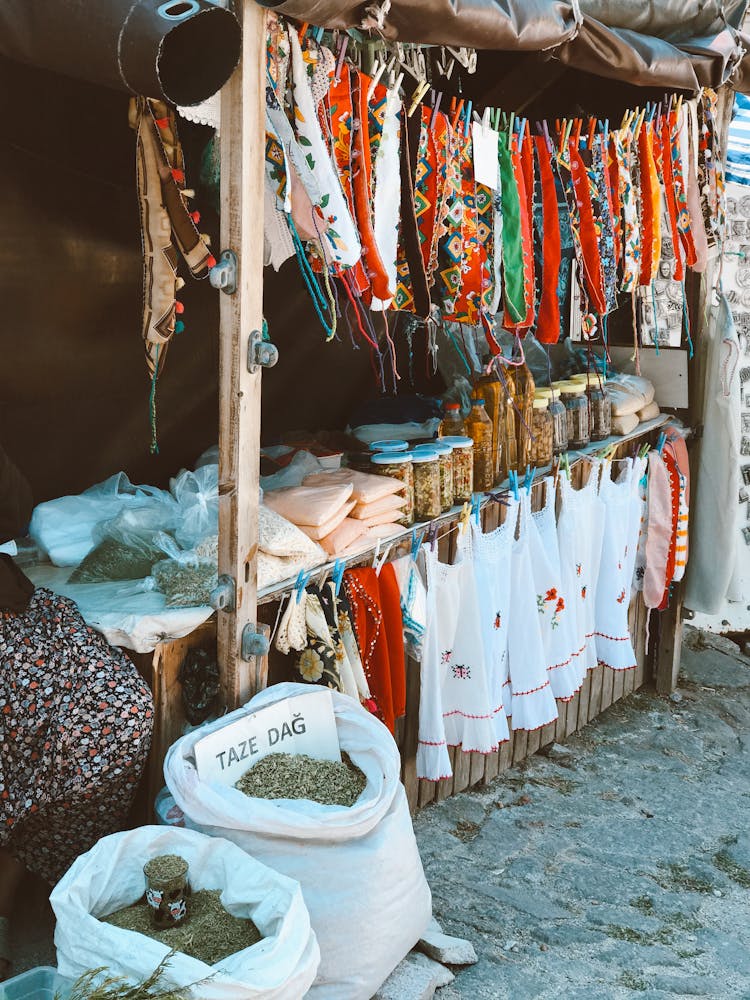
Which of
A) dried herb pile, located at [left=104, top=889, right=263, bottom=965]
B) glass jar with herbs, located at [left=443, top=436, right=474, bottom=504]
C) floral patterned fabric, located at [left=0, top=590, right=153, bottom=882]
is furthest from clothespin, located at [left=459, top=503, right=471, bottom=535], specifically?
dried herb pile, located at [left=104, top=889, right=263, bottom=965]

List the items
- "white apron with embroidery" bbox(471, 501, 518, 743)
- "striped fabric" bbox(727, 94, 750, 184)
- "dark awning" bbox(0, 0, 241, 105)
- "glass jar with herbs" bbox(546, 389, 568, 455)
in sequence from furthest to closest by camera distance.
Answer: "striped fabric" bbox(727, 94, 750, 184), "glass jar with herbs" bbox(546, 389, 568, 455), "white apron with embroidery" bbox(471, 501, 518, 743), "dark awning" bbox(0, 0, 241, 105)

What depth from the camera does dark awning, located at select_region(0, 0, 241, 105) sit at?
2090 mm

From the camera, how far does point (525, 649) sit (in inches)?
165

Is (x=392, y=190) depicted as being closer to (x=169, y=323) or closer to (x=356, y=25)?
(x=356, y=25)

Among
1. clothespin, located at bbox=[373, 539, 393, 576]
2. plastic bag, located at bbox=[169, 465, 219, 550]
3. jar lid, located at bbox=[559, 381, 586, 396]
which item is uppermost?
jar lid, located at bbox=[559, 381, 586, 396]

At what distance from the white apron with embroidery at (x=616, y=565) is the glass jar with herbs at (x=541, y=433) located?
0.34 meters

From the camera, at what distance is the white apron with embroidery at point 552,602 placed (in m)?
4.27

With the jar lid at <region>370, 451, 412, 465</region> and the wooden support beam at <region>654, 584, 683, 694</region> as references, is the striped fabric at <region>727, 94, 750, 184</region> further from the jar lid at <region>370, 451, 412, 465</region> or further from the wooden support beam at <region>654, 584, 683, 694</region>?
the jar lid at <region>370, 451, 412, 465</region>

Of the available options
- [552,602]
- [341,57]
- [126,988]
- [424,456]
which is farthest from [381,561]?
[126,988]

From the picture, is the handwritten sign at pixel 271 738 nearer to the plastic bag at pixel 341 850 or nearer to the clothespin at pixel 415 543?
the plastic bag at pixel 341 850

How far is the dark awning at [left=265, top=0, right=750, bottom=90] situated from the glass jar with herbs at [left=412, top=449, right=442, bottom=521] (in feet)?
4.64

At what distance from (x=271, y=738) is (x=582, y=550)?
87.6 inches

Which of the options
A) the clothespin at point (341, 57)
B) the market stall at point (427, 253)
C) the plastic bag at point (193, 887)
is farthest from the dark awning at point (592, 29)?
the plastic bag at point (193, 887)

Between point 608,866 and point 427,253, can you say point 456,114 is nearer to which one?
point 427,253
